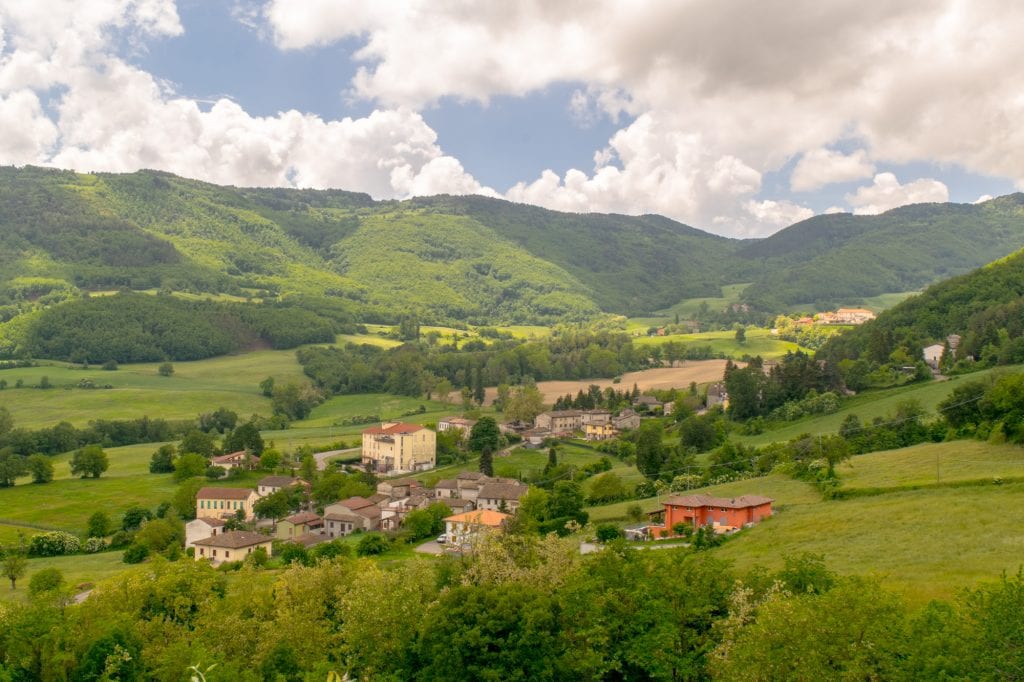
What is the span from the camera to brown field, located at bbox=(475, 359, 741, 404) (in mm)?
135250

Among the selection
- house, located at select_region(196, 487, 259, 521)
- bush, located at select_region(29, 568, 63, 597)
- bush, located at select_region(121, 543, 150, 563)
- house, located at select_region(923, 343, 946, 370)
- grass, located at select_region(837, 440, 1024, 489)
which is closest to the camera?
grass, located at select_region(837, 440, 1024, 489)

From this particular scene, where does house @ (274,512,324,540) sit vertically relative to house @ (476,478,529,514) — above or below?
below

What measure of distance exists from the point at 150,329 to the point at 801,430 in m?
151

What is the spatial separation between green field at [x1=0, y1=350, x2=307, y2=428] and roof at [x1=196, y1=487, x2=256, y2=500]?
51.1 metres

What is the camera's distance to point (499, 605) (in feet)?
93.0

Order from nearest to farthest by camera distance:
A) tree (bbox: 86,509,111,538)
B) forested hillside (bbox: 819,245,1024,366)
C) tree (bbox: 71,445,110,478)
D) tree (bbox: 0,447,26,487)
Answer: tree (bbox: 86,509,111,538), tree (bbox: 0,447,26,487), forested hillside (bbox: 819,245,1024,366), tree (bbox: 71,445,110,478)

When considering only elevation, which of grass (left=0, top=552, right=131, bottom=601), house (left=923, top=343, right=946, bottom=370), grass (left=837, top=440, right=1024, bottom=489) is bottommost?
grass (left=0, top=552, right=131, bottom=601)

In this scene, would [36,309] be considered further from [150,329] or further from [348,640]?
[348,640]

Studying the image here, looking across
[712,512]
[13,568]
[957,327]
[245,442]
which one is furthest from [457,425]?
[957,327]

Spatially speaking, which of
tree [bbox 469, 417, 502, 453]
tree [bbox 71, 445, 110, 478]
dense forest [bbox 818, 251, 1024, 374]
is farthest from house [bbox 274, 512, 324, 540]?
dense forest [bbox 818, 251, 1024, 374]

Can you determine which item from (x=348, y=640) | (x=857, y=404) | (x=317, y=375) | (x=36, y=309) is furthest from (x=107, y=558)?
(x=36, y=309)

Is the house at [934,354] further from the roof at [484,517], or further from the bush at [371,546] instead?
the bush at [371,546]

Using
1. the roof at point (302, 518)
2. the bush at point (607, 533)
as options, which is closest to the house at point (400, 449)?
the roof at point (302, 518)

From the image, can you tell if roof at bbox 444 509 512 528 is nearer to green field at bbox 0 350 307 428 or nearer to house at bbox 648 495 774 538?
house at bbox 648 495 774 538
